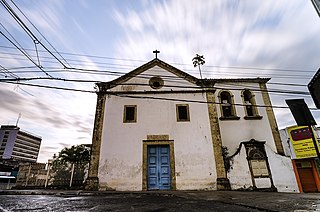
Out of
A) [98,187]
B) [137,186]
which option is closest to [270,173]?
[137,186]

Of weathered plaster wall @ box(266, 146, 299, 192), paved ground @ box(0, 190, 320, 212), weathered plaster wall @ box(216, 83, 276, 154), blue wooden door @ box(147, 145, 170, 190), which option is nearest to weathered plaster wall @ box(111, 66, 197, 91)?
weathered plaster wall @ box(216, 83, 276, 154)

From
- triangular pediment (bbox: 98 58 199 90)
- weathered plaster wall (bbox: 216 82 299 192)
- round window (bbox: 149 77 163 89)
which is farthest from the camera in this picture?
round window (bbox: 149 77 163 89)

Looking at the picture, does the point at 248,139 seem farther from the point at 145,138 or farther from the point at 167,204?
the point at 167,204

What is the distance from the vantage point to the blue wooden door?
33.1ft

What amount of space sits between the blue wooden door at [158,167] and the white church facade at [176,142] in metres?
0.05

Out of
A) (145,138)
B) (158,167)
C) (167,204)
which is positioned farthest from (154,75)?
(167,204)

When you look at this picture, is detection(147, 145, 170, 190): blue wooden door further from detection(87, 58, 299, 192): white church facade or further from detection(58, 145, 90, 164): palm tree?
detection(58, 145, 90, 164): palm tree

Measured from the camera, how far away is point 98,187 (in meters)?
9.89

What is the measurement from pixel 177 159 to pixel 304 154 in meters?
9.52

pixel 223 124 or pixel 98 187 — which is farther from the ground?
pixel 223 124

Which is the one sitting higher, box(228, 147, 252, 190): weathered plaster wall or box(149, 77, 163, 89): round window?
box(149, 77, 163, 89): round window

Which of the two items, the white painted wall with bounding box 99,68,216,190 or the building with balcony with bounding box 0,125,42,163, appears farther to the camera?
the building with balcony with bounding box 0,125,42,163

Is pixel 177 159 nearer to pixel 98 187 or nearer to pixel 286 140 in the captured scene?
pixel 98 187

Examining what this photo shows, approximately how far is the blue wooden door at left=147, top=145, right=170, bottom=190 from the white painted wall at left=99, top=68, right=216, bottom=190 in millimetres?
571
